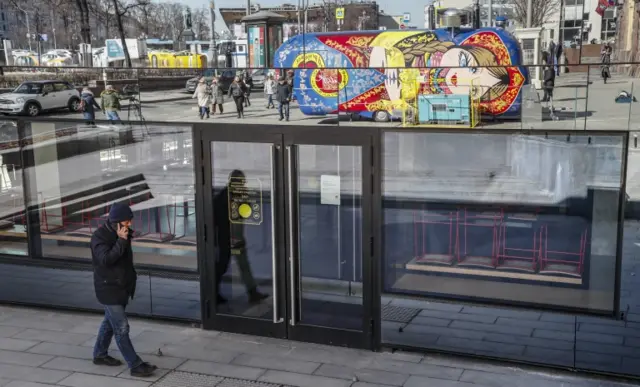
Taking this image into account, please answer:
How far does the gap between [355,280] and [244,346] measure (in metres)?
1.33

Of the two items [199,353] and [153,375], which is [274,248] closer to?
[199,353]

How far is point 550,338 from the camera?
7.32 meters

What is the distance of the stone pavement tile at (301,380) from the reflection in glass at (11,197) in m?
4.31

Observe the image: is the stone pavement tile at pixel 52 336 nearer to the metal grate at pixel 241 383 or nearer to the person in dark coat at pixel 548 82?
the metal grate at pixel 241 383

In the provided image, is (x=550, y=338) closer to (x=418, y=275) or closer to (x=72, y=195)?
(x=418, y=275)

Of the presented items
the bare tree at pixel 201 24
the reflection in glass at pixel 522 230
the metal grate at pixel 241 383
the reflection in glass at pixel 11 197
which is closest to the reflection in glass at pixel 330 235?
the reflection in glass at pixel 522 230

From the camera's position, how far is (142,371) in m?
6.49

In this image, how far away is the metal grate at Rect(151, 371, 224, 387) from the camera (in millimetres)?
6379

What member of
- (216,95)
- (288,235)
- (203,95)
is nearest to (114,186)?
(203,95)

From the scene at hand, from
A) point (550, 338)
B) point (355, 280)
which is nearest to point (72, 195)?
point (355, 280)

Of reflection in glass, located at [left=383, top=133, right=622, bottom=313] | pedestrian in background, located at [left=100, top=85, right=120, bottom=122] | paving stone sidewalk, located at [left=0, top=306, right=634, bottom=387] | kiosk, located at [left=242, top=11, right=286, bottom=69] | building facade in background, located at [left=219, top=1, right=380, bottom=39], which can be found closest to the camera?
paving stone sidewalk, located at [left=0, top=306, right=634, bottom=387]

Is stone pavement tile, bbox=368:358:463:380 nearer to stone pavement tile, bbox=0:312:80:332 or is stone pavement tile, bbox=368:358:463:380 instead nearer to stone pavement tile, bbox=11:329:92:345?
stone pavement tile, bbox=11:329:92:345

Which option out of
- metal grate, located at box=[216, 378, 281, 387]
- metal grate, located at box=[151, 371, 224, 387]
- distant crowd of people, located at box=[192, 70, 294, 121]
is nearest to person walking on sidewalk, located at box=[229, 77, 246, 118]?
distant crowd of people, located at box=[192, 70, 294, 121]

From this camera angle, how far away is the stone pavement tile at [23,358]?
692 cm
